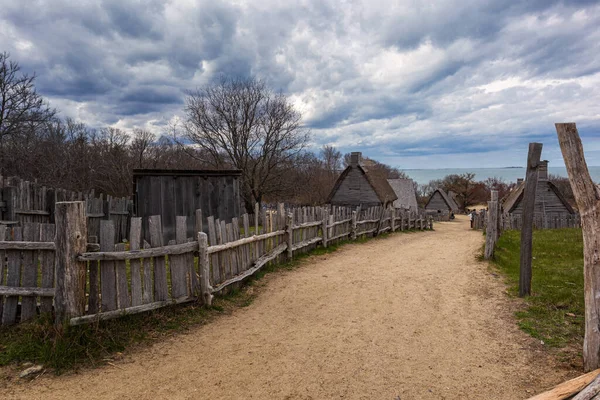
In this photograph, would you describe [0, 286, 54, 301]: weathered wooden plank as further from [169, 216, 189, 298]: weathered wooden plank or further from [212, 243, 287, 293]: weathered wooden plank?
[212, 243, 287, 293]: weathered wooden plank

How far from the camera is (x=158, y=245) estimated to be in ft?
18.1

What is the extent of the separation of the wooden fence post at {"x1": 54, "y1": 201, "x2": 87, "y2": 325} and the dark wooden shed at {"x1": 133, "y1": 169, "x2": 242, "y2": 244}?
27.0 feet

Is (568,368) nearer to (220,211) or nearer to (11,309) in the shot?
(11,309)

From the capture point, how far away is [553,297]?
6465mm

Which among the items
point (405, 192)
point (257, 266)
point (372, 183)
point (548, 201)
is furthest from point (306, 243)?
point (405, 192)

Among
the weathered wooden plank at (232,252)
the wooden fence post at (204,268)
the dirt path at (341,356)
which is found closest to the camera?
the dirt path at (341,356)

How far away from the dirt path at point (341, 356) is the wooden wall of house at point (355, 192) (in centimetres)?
2243

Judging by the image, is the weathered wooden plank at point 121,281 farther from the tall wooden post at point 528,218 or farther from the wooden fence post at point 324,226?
the wooden fence post at point 324,226

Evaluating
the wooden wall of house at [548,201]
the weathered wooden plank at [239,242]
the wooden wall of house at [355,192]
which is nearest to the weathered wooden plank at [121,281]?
the weathered wooden plank at [239,242]

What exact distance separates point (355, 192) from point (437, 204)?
1283 inches

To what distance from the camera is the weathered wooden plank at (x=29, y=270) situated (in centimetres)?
482

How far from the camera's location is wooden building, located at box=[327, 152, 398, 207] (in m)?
29.9

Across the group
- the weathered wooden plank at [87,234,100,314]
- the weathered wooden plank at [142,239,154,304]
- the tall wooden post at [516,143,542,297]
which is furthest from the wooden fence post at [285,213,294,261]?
the weathered wooden plank at [87,234,100,314]

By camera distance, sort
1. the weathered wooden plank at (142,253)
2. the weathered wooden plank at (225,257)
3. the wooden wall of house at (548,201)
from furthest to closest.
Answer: the wooden wall of house at (548,201) → the weathered wooden plank at (225,257) → the weathered wooden plank at (142,253)
